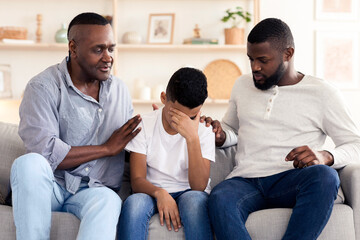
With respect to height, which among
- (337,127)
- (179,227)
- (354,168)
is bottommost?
(179,227)

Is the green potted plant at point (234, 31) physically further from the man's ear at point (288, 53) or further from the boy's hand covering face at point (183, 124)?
the boy's hand covering face at point (183, 124)

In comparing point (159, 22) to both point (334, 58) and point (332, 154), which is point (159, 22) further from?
point (332, 154)

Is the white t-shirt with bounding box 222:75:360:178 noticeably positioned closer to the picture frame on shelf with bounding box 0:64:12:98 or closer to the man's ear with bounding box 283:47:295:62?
the man's ear with bounding box 283:47:295:62

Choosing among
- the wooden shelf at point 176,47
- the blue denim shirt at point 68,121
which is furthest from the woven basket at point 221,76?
the blue denim shirt at point 68,121

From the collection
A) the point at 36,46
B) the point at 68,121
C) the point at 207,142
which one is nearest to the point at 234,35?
the point at 36,46

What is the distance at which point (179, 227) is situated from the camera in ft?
5.70

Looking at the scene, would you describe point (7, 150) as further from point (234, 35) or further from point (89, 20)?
point (234, 35)

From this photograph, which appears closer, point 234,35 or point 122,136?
point 122,136

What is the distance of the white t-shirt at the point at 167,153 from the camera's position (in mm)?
1944

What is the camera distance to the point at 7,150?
6.98ft

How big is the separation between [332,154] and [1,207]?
1.26 m

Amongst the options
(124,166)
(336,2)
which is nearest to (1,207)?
(124,166)

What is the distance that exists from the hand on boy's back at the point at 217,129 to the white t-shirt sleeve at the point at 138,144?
0.83 feet

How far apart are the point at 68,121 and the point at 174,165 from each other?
1.52 feet
